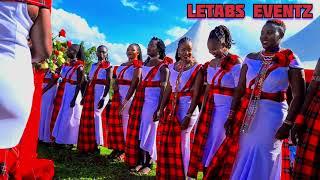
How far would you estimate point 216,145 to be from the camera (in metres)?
5.51

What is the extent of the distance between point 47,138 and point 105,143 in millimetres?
1308

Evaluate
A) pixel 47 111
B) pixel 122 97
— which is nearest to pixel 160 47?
pixel 122 97

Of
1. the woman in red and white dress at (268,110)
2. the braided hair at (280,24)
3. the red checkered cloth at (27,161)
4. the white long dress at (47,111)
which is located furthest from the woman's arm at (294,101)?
the white long dress at (47,111)

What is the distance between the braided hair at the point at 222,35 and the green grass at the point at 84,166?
2151 mm

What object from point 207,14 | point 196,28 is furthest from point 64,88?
point 196,28

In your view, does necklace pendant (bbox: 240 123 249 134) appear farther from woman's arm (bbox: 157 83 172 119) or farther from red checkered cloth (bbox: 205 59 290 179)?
woman's arm (bbox: 157 83 172 119)

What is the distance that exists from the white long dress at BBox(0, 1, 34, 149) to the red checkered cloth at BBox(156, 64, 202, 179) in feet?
11.7

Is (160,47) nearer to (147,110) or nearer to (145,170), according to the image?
(147,110)

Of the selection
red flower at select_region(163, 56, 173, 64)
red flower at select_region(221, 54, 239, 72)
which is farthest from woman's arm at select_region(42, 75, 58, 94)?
red flower at select_region(221, 54, 239, 72)

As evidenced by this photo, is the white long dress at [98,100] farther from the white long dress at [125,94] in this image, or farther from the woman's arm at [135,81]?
the woman's arm at [135,81]

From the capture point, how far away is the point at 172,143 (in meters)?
5.86

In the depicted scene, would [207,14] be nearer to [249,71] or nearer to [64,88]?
[64,88]

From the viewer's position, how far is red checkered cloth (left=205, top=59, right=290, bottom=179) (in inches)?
174

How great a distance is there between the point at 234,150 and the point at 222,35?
1482 mm
